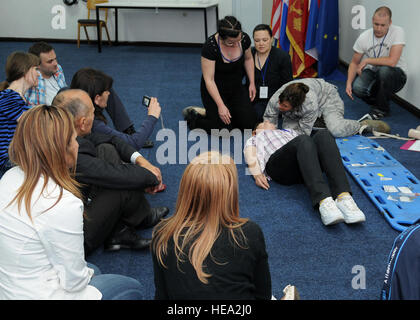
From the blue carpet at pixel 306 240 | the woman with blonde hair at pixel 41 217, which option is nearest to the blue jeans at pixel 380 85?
the blue carpet at pixel 306 240

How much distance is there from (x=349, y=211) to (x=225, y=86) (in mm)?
1676

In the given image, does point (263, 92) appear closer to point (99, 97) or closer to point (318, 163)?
point (318, 163)

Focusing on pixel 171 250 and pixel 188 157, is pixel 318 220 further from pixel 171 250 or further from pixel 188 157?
pixel 171 250

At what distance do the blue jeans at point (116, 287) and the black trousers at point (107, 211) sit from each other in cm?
51

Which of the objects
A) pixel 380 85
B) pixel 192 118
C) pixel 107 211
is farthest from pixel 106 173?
pixel 380 85

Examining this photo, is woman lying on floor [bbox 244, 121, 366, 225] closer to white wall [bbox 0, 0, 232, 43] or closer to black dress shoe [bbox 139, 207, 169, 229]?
black dress shoe [bbox 139, 207, 169, 229]

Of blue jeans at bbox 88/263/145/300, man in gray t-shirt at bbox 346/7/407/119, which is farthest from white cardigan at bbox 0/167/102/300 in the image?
man in gray t-shirt at bbox 346/7/407/119

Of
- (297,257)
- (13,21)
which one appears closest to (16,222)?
(297,257)

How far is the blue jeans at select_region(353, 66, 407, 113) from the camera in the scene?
12.4 feet

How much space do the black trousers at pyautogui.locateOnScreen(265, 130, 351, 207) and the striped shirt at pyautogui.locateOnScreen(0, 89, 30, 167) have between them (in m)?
1.51

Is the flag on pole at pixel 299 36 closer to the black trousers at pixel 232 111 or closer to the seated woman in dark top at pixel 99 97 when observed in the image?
the black trousers at pixel 232 111

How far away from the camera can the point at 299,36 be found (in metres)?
4.84

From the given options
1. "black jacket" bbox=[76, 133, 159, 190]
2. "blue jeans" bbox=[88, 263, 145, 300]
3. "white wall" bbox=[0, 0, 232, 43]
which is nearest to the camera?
"blue jeans" bbox=[88, 263, 145, 300]

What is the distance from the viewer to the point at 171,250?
119cm
